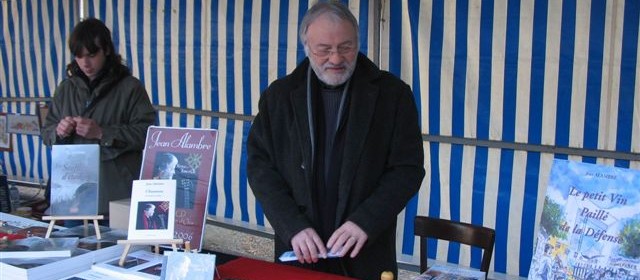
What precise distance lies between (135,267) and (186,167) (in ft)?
1.64

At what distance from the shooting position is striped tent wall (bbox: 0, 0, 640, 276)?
346cm

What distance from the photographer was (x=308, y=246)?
1.87 meters

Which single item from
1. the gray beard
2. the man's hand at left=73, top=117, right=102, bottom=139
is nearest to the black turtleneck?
the gray beard

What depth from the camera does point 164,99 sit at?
214 inches

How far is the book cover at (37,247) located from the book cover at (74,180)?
0.23m

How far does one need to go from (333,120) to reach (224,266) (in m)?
0.57

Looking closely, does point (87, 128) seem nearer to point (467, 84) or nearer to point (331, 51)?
point (331, 51)

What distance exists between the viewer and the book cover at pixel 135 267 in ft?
5.74

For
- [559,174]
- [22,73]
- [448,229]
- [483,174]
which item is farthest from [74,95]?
[22,73]

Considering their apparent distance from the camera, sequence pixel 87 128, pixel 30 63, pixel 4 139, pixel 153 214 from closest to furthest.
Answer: pixel 153 214 → pixel 87 128 → pixel 30 63 → pixel 4 139

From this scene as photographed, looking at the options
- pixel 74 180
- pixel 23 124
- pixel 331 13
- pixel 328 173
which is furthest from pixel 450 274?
pixel 23 124

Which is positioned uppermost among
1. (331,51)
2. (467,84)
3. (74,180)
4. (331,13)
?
(331,13)

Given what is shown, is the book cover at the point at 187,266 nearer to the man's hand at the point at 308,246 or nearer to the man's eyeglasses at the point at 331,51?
the man's hand at the point at 308,246

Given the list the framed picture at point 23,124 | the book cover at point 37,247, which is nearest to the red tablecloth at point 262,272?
the book cover at point 37,247
